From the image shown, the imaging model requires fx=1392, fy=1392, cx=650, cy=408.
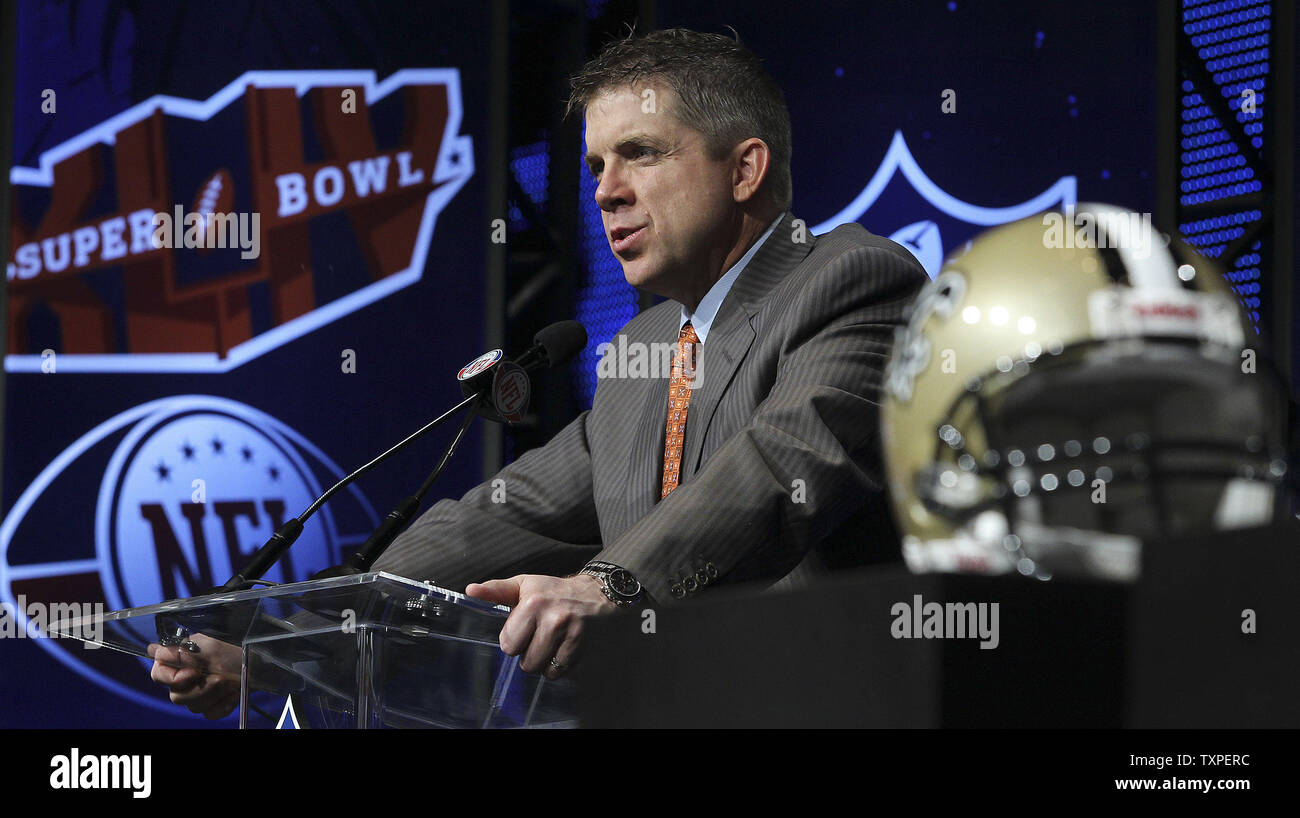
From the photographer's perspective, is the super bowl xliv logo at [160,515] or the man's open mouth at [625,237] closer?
the man's open mouth at [625,237]

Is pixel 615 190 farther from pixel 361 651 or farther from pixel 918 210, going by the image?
pixel 918 210

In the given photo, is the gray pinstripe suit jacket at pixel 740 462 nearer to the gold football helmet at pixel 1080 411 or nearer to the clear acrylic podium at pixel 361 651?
the clear acrylic podium at pixel 361 651

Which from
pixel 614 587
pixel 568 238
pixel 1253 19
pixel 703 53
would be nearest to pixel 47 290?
pixel 568 238

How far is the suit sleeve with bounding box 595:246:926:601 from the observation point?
1654 mm

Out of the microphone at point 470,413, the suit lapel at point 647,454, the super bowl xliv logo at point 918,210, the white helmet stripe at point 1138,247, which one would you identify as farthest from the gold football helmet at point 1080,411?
the super bowl xliv logo at point 918,210

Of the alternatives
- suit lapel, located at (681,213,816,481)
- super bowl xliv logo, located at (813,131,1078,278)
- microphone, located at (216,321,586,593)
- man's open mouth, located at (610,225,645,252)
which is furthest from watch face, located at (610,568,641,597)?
super bowl xliv logo, located at (813,131,1078,278)

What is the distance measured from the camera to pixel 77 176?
378cm

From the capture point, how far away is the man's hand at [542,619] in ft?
4.67

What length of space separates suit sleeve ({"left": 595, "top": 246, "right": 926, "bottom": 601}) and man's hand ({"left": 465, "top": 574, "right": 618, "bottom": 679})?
0.46 feet

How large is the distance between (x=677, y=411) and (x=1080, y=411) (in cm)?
119

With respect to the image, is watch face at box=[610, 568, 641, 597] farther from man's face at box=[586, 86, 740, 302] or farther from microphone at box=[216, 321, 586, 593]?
man's face at box=[586, 86, 740, 302]

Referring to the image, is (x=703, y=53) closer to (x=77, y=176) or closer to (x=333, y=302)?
(x=333, y=302)

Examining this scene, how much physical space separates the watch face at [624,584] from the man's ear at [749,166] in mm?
935

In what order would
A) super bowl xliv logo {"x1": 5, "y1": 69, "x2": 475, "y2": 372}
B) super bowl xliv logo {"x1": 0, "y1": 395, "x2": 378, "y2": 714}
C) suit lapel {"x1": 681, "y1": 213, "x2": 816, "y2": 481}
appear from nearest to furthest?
suit lapel {"x1": 681, "y1": 213, "x2": 816, "y2": 481} → super bowl xliv logo {"x1": 0, "y1": 395, "x2": 378, "y2": 714} → super bowl xliv logo {"x1": 5, "y1": 69, "x2": 475, "y2": 372}
